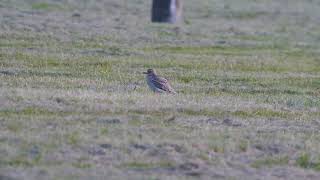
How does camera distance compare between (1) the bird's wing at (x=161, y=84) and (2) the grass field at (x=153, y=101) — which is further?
(1) the bird's wing at (x=161, y=84)

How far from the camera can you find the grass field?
602 inches

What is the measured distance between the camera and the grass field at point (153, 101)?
15297 mm

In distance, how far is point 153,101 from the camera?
20281 mm

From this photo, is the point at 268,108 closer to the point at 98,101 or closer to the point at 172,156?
the point at 98,101

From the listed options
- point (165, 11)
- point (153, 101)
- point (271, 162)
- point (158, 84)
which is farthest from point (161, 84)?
point (165, 11)

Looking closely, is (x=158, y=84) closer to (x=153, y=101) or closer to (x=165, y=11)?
(x=153, y=101)

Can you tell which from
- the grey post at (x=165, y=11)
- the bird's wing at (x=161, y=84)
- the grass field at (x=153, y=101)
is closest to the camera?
the grass field at (x=153, y=101)

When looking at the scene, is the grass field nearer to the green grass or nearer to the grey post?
the green grass

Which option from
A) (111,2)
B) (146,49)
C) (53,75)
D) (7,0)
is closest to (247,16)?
(111,2)

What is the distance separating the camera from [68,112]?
18578 millimetres

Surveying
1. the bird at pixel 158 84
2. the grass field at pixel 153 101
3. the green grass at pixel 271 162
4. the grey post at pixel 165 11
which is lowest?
the green grass at pixel 271 162

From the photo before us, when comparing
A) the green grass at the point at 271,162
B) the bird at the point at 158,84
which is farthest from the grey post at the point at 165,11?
the green grass at the point at 271,162

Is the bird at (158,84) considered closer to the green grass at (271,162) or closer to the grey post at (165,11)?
the green grass at (271,162)

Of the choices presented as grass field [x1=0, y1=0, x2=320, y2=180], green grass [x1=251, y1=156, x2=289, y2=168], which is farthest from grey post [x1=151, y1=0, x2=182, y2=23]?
green grass [x1=251, y1=156, x2=289, y2=168]
